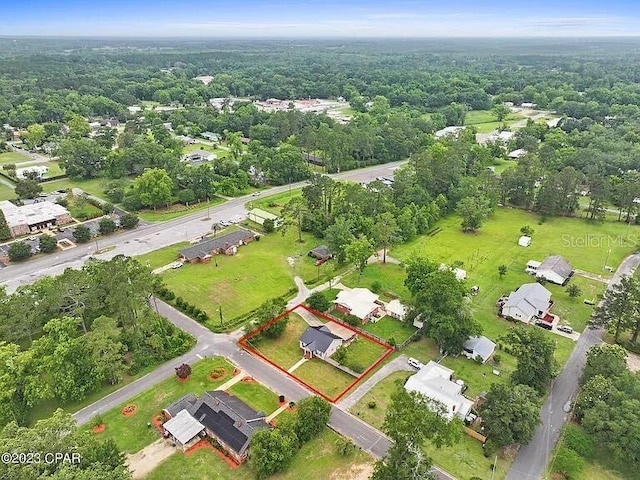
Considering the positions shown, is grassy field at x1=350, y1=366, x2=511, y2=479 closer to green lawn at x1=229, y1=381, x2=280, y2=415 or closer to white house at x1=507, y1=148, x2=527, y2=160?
green lawn at x1=229, y1=381, x2=280, y2=415

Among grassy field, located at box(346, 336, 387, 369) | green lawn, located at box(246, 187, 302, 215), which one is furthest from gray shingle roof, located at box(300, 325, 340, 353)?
green lawn, located at box(246, 187, 302, 215)

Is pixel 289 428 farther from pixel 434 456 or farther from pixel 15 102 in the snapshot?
pixel 15 102

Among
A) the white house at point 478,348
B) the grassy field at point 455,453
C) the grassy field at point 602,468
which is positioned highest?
the white house at point 478,348

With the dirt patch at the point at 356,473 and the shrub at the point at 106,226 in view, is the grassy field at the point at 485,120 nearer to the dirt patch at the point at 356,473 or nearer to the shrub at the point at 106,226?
the shrub at the point at 106,226

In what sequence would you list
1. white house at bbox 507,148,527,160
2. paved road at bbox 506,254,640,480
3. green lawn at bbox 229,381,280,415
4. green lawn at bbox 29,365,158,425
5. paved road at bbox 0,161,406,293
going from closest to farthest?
paved road at bbox 506,254,640,480, green lawn at bbox 29,365,158,425, green lawn at bbox 229,381,280,415, paved road at bbox 0,161,406,293, white house at bbox 507,148,527,160

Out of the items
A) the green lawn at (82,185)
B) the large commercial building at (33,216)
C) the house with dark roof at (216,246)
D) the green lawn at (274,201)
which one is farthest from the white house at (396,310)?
the green lawn at (82,185)
